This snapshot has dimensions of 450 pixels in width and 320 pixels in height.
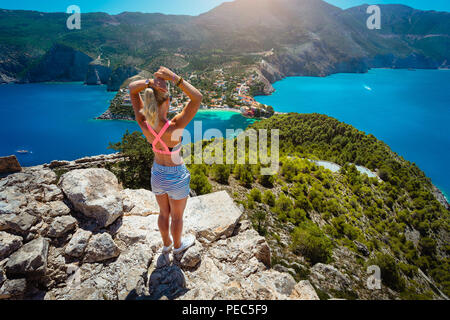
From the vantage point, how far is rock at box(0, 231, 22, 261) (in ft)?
7.45

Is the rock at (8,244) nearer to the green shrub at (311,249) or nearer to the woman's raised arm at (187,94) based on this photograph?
the woman's raised arm at (187,94)

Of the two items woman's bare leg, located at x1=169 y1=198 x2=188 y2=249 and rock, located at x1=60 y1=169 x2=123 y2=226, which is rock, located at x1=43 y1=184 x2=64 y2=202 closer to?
rock, located at x1=60 y1=169 x2=123 y2=226

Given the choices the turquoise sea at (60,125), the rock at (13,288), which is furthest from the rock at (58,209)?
the turquoise sea at (60,125)

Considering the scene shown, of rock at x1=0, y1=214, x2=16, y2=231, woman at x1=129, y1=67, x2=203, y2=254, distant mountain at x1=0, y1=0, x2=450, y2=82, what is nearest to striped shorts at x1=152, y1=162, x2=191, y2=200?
woman at x1=129, y1=67, x2=203, y2=254

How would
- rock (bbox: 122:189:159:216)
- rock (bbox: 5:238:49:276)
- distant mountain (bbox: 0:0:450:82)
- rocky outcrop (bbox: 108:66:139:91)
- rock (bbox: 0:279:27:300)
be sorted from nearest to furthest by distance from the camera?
rock (bbox: 0:279:27:300)
rock (bbox: 5:238:49:276)
rock (bbox: 122:189:159:216)
rocky outcrop (bbox: 108:66:139:91)
distant mountain (bbox: 0:0:450:82)

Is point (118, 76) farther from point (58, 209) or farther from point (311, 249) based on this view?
point (311, 249)

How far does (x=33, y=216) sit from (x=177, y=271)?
2002 mm

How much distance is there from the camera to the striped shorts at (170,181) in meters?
2.37

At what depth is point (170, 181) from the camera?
2363 millimetres

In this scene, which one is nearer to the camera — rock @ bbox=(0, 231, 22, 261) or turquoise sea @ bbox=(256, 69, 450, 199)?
rock @ bbox=(0, 231, 22, 261)

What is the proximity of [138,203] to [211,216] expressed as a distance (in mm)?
1398

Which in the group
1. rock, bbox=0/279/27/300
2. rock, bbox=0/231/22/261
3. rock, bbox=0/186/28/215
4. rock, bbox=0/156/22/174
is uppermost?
rock, bbox=0/156/22/174

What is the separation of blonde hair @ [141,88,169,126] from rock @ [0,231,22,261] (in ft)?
6.83
